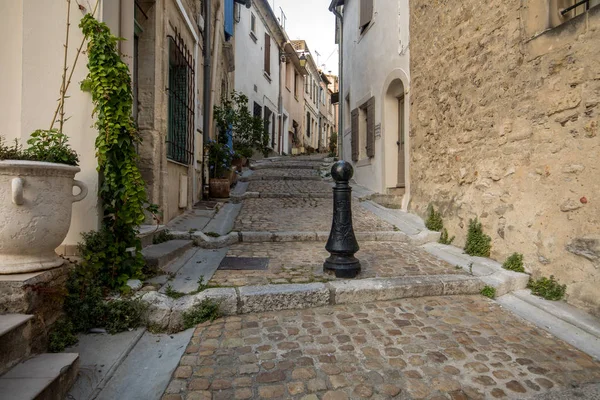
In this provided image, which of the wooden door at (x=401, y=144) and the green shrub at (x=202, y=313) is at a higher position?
the wooden door at (x=401, y=144)

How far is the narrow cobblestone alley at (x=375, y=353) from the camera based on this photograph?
2008mm

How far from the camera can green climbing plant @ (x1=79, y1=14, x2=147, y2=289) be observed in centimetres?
275

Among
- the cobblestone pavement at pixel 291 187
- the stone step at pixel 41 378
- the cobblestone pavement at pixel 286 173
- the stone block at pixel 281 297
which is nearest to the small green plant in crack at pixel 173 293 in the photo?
the stone block at pixel 281 297

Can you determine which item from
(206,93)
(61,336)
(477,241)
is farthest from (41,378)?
(206,93)

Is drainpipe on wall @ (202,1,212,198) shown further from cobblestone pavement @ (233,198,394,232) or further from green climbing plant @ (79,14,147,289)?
Answer: green climbing plant @ (79,14,147,289)

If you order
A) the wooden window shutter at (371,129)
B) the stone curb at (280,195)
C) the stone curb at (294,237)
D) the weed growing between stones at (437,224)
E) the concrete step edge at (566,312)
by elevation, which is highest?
the wooden window shutter at (371,129)

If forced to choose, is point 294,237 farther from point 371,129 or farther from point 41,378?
point 371,129

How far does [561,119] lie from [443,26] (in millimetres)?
2845

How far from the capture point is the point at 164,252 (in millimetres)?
3775

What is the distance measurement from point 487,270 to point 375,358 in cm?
201

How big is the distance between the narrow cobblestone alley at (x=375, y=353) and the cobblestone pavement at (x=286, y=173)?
7.88 meters

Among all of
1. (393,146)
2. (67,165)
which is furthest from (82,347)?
(393,146)

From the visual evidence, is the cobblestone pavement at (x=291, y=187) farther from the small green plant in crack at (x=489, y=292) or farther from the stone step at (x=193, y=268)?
the small green plant in crack at (x=489, y=292)

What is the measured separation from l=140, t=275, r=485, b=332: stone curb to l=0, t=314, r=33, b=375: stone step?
79 cm
